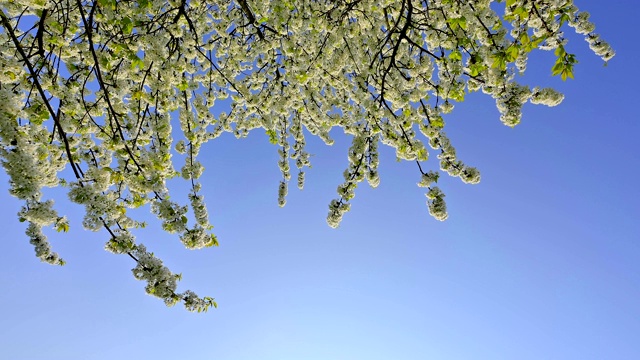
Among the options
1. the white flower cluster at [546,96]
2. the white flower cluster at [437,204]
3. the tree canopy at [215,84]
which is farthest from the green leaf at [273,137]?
the white flower cluster at [546,96]

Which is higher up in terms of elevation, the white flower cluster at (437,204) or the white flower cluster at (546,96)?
the white flower cluster at (546,96)

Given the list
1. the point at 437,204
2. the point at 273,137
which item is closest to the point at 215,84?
the point at 273,137

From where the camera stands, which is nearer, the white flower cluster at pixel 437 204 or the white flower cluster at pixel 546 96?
the white flower cluster at pixel 546 96

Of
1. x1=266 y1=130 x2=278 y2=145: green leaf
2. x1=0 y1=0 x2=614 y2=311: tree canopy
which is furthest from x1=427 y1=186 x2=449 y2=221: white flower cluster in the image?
x1=266 y1=130 x2=278 y2=145: green leaf

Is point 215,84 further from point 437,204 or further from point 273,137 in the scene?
point 437,204

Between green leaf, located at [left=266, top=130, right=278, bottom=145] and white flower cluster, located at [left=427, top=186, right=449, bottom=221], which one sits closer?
white flower cluster, located at [left=427, top=186, right=449, bottom=221]

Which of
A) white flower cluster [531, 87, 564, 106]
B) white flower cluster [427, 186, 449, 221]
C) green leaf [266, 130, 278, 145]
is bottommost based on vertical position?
white flower cluster [427, 186, 449, 221]

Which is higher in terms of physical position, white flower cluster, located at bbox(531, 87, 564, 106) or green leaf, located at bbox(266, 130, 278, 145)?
green leaf, located at bbox(266, 130, 278, 145)

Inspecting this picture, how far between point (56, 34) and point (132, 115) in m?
1.27

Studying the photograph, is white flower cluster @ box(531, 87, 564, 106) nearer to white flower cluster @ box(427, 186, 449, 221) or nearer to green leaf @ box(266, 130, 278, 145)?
white flower cluster @ box(427, 186, 449, 221)

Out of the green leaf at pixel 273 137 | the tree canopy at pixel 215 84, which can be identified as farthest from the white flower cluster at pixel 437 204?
the green leaf at pixel 273 137

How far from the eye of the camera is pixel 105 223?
3.48m

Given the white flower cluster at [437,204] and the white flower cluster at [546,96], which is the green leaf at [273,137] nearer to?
the white flower cluster at [437,204]

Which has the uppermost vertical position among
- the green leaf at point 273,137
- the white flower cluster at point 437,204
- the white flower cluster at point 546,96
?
the green leaf at point 273,137
